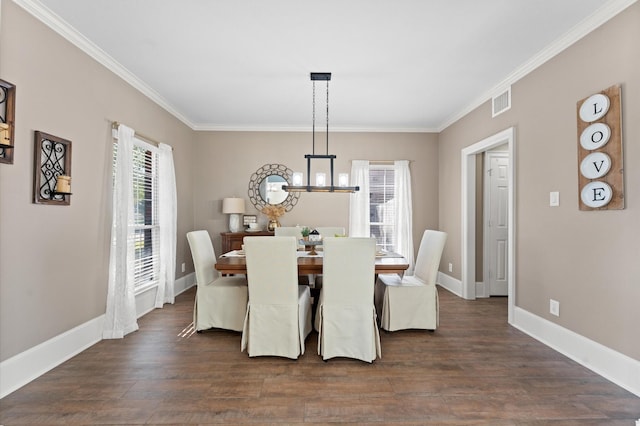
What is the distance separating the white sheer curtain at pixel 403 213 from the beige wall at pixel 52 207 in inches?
159

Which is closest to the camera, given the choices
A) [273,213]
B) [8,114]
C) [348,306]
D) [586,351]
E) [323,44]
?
[8,114]

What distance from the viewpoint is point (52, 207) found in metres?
2.63

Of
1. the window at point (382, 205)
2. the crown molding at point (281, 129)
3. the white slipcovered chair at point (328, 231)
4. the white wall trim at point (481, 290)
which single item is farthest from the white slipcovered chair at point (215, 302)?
the white wall trim at point (481, 290)

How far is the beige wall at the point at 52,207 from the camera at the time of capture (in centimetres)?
229

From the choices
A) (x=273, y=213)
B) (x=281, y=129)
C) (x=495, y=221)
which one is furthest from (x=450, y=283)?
(x=281, y=129)

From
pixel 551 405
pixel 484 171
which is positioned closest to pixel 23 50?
pixel 551 405

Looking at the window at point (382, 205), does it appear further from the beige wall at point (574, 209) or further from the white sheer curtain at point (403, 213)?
the beige wall at point (574, 209)

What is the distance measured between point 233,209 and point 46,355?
10.3ft

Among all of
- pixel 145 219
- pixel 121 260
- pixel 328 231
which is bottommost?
pixel 121 260

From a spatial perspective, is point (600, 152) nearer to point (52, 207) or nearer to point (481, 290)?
Answer: point (481, 290)

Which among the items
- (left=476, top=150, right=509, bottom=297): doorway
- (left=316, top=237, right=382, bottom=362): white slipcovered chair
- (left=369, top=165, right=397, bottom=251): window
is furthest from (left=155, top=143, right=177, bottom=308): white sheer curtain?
(left=476, top=150, right=509, bottom=297): doorway

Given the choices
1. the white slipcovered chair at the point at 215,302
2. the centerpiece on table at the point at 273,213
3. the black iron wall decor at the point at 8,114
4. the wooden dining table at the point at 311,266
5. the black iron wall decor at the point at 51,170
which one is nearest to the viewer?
the black iron wall decor at the point at 8,114

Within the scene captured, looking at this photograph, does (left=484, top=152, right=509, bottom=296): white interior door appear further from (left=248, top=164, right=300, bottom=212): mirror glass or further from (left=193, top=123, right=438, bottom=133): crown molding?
(left=248, top=164, right=300, bottom=212): mirror glass

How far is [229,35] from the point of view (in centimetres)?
286
